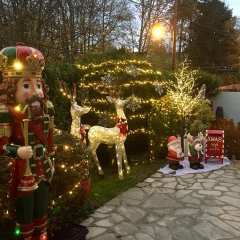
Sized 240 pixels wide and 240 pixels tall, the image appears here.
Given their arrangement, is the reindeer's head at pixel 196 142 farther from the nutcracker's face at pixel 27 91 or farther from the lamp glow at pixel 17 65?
the lamp glow at pixel 17 65

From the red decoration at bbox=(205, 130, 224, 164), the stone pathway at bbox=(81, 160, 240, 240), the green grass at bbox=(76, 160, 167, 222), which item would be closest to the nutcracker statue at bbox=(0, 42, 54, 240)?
the stone pathway at bbox=(81, 160, 240, 240)

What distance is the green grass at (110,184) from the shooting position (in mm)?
4473

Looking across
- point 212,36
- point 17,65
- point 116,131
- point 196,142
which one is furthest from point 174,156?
point 212,36

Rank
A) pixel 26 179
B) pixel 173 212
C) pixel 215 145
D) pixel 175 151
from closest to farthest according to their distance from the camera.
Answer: pixel 26 179
pixel 173 212
pixel 175 151
pixel 215 145

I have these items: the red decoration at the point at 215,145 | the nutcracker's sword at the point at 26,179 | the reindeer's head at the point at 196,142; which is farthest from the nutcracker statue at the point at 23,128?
the red decoration at the point at 215,145

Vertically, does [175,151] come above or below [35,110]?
below

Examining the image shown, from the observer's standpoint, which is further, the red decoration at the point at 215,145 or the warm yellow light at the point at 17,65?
the red decoration at the point at 215,145

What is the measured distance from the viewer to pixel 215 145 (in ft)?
22.7

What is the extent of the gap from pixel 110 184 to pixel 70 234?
237cm

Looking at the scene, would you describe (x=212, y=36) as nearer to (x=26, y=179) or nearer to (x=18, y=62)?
(x=18, y=62)

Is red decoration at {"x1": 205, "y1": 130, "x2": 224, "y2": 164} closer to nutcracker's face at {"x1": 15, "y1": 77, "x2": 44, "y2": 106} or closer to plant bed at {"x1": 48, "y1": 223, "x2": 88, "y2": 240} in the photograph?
plant bed at {"x1": 48, "y1": 223, "x2": 88, "y2": 240}

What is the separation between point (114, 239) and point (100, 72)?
514 centimetres

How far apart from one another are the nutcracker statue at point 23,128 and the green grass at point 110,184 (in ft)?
5.55

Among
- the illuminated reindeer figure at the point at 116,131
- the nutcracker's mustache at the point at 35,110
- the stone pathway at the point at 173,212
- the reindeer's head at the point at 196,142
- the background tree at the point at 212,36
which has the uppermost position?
the background tree at the point at 212,36
